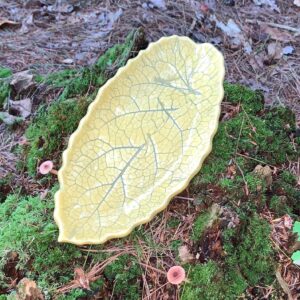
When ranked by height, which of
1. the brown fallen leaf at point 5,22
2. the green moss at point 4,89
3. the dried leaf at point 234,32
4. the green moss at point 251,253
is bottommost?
the brown fallen leaf at point 5,22

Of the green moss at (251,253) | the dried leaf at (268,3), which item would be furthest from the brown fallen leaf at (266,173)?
the dried leaf at (268,3)

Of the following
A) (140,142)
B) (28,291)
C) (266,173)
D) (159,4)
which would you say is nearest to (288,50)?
(159,4)

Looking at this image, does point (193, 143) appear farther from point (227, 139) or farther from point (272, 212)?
point (272, 212)

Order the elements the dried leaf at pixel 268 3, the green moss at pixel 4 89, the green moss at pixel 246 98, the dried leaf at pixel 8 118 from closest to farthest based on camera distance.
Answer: the green moss at pixel 246 98, the dried leaf at pixel 8 118, the green moss at pixel 4 89, the dried leaf at pixel 268 3

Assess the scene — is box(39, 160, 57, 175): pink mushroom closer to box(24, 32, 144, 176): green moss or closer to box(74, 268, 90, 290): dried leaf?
box(24, 32, 144, 176): green moss

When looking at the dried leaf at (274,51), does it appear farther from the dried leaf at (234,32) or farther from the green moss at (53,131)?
the green moss at (53,131)

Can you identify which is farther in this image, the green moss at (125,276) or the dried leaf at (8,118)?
the dried leaf at (8,118)

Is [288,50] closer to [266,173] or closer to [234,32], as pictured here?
[234,32]
